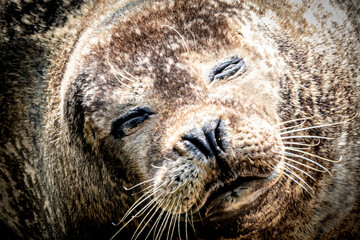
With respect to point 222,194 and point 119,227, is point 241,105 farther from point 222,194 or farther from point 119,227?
point 119,227

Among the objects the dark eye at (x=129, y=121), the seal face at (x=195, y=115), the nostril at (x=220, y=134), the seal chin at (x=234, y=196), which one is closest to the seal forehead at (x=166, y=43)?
the seal face at (x=195, y=115)

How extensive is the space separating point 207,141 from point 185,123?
21 cm

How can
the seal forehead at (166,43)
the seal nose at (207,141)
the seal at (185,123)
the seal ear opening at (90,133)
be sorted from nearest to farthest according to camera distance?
the seal nose at (207,141) < the seal at (185,123) < the seal forehead at (166,43) < the seal ear opening at (90,133)

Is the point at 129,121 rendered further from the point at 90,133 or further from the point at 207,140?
the point at 207,140

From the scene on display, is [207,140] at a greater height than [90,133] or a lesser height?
lesser

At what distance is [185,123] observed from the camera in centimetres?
183

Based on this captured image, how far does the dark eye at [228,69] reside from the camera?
2084 millimetres

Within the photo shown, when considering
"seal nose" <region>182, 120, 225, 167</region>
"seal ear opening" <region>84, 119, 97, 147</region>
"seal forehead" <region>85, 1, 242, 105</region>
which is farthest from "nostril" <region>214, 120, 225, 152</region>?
"seal ear opening" <region>84, 119, 97, 147</region>

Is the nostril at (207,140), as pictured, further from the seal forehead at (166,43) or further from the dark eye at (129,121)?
the dark eye at (129,121)

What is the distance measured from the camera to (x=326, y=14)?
99.3 inches

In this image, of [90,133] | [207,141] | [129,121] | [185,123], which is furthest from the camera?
[90,133]

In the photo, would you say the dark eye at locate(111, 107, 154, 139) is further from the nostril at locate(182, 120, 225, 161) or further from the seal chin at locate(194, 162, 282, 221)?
the seal chin at locate(194, 162, 282, 221)

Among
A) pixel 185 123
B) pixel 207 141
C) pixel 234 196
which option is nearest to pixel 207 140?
pixel 207 141

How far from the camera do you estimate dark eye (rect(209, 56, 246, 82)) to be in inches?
82.0
